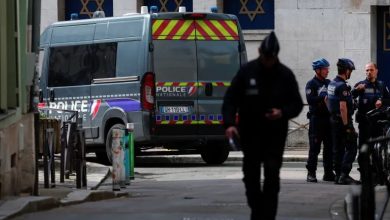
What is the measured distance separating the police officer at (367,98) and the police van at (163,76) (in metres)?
5.19

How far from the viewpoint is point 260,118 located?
9898mm

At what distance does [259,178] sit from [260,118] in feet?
1.59

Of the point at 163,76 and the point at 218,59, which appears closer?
the point at 163,76

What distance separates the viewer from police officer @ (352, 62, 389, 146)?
1691cm

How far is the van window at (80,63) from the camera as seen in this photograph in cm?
2256

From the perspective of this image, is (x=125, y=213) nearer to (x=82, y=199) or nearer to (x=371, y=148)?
(x=82, y=199)

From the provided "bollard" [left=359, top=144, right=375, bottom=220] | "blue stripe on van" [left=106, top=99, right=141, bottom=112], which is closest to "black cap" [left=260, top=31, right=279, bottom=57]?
"bollard" [left=359, top=144, right=375, bottom=220]

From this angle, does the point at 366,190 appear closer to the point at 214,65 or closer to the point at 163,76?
the point at 163,76

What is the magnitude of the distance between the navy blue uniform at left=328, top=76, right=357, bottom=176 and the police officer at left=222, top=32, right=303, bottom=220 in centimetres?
672

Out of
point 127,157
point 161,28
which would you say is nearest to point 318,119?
point 127,157

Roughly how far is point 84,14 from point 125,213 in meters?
17.7

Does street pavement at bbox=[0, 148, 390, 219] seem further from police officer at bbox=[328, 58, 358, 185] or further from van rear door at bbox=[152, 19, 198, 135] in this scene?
van rear door at bbox=[152, 19, 198, 135]

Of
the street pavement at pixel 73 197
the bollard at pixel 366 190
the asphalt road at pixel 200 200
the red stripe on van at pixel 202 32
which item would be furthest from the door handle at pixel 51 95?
the bollard at pixel 366 190

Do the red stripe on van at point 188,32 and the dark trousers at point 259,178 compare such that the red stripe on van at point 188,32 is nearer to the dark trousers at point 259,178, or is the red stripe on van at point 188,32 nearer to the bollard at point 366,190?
the dark trousers at point 259,178
